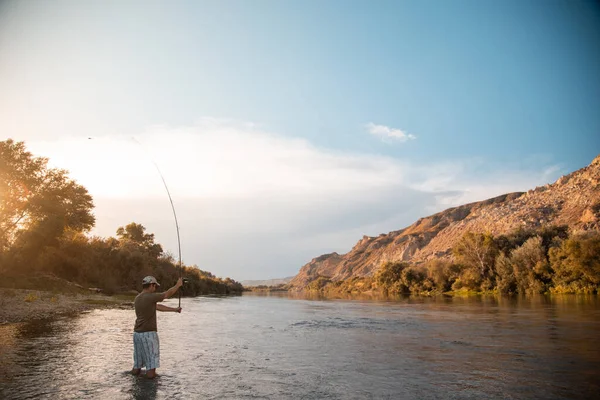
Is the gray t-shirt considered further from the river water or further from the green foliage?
the green foliage

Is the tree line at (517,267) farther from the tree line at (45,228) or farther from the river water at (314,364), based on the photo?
the tree line at (45,228)

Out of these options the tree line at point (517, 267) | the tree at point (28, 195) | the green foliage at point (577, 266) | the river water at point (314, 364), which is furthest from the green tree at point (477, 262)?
the tree at point (28, 195)

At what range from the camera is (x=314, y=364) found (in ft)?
36.4

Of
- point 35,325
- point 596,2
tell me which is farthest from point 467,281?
point 35,325

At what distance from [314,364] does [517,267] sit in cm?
5663

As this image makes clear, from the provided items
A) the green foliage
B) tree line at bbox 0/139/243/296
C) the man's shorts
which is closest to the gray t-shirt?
the man's shorts

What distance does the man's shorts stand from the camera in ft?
30.1

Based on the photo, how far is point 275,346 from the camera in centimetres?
1461

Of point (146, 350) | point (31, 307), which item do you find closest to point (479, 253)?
point (31, 307)

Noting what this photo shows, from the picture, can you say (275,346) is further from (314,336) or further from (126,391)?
(126,391)

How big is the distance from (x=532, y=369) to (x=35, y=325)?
65.5ft

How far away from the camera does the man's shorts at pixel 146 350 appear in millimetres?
9188

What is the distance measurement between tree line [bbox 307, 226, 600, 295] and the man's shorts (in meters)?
53.5

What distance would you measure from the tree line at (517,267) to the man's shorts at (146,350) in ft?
175
